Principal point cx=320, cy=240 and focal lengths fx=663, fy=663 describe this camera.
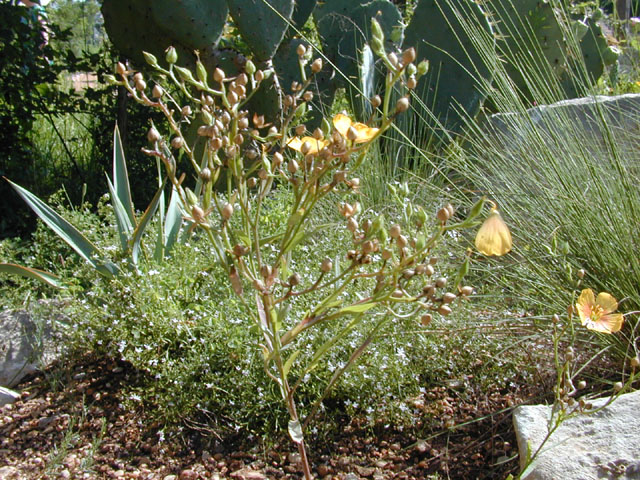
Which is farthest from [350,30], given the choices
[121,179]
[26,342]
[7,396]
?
[7,396]

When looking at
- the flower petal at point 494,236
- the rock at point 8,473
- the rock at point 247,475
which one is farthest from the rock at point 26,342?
the flower petal at point 494,236

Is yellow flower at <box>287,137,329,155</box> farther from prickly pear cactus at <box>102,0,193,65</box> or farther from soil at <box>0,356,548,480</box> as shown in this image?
prickly pear cactus at <box>102,0,193,65</box>

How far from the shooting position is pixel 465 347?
6.05 feet

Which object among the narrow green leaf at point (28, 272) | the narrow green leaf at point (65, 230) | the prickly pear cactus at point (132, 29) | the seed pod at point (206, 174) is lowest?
the seed pod at point (206, 174)

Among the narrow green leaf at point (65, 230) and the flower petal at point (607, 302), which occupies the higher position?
the narrow green leaf at point (65, 230)

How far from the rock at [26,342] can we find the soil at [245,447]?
0.19 meters

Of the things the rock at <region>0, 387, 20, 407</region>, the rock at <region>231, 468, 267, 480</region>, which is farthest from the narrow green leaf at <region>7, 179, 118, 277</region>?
the rock at <region>231, 468, 267, 480</region>

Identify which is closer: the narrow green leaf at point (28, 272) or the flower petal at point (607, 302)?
the flower petal at point (607, 302)

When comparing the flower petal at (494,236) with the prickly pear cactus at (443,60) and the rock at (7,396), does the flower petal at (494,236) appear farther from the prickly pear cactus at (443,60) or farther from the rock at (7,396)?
the prickly pear cactus at (443,60)

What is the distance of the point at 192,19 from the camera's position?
310 centimetres

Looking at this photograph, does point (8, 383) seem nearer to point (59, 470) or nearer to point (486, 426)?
point (59, 470)

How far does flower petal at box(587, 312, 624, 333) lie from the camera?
1416mm

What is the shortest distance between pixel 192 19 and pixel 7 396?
1.91 metres

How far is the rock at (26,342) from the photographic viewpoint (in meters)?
2.06
